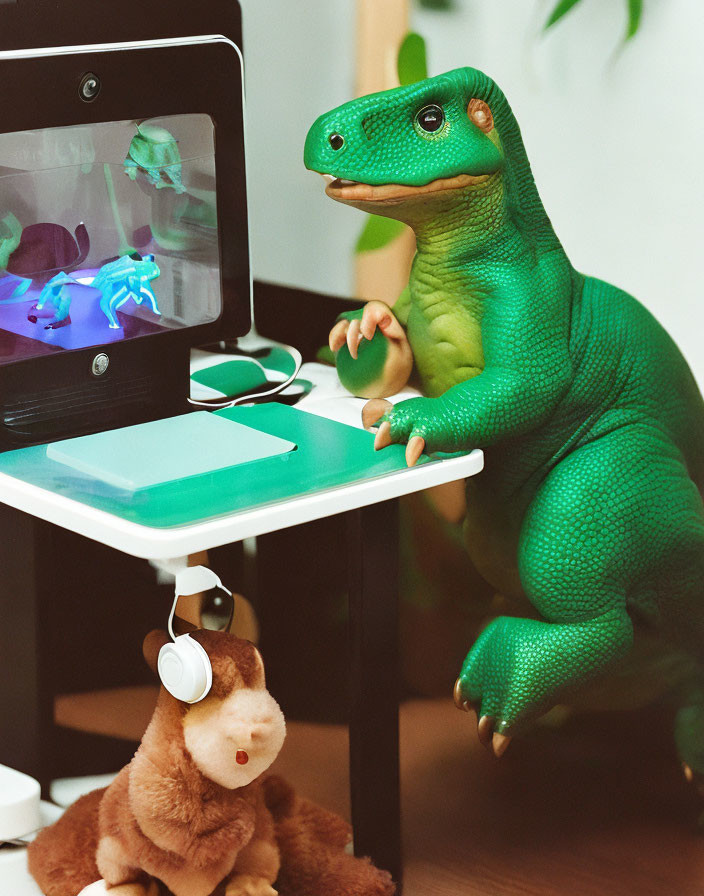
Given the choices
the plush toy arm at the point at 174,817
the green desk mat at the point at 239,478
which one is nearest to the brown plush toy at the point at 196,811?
the plush toy arm at the point at 174,817

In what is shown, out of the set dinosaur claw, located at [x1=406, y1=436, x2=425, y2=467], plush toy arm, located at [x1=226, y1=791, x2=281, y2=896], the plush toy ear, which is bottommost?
plush toy arm, located at [x1=226, y1=791, x2=281, y2=896]

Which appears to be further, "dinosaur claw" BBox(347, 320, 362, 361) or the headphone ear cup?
"dinosaur claw" BBox(347, 320, 362, 361)

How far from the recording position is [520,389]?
92cm

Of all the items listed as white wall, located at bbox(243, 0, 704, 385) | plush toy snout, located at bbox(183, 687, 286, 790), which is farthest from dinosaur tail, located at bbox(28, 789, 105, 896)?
white wall, located at bbox(243, 0, 704, 385)

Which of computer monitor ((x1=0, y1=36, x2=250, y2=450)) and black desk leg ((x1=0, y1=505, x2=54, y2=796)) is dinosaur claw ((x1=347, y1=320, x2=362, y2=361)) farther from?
black desk leg ((x1=0, y1=505, x2=54, y2=796))

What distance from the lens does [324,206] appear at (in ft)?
4.26

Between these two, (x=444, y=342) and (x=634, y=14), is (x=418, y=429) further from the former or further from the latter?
(x=634, y=14)

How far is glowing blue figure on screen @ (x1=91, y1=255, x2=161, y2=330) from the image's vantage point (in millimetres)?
925

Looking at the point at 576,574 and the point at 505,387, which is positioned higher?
the point at 505,387

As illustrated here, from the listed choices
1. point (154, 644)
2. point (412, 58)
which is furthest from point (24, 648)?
point (412, 58)

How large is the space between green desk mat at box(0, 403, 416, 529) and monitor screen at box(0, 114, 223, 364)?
87mm

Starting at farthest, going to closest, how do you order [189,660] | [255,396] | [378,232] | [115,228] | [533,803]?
[378,232] → [533,803] → [255,396] → [115,228] → [189,660]

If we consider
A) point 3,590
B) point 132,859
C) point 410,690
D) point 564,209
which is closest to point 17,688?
point 3,590

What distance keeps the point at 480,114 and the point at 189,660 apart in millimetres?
403
